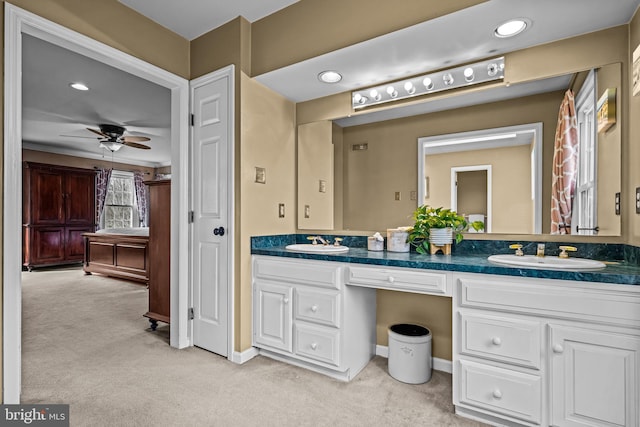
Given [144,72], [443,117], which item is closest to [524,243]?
[443,117]

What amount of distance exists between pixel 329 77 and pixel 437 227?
130cm

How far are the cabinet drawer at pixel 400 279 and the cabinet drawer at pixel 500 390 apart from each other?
1.28 ft

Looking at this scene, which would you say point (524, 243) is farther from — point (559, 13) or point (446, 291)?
point (559, 13)

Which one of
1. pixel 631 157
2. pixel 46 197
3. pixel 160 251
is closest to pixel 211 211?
pixel 160 251

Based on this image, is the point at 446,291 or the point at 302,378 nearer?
the point at 446,291

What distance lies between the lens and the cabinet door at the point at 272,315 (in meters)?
2.29

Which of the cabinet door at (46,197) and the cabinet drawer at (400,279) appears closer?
the cabinet drawer at (400,279)

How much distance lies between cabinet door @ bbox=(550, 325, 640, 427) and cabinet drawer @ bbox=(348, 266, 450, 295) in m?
0.51

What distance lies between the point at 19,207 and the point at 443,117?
2.52m

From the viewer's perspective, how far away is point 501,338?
1.58 metres

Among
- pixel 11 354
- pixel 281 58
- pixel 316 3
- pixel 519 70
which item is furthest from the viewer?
pixel 281 58

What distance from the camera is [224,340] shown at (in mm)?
2463

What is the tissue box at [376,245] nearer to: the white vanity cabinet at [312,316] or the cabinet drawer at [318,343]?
the white vanity cabinet at [312,316]

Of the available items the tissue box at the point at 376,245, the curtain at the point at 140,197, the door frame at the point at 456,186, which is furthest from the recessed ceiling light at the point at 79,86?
the curtain at the point at 140,197
